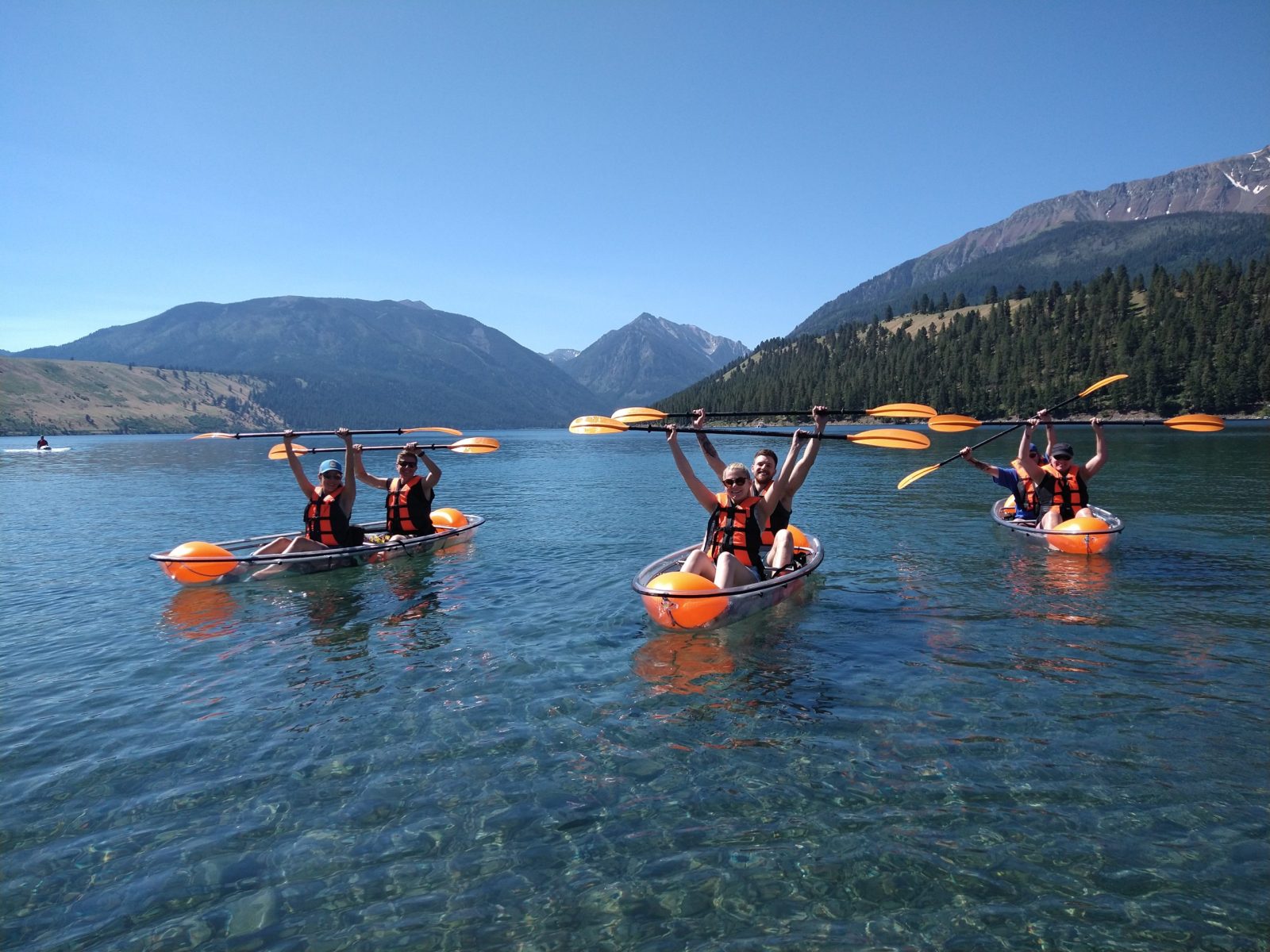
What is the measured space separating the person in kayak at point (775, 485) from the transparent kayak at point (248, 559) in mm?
8927

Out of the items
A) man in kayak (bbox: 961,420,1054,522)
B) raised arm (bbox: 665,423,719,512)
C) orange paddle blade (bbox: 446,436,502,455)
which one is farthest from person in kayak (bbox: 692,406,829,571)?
man in kayak (bbox: 961,420,1054,522)

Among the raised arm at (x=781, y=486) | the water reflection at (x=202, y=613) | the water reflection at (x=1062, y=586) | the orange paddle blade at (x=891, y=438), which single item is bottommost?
the water reflection at (x=1062, y=586)

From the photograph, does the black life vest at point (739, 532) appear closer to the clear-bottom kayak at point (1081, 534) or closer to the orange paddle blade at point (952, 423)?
the orange paddle blade at point (952, 423)

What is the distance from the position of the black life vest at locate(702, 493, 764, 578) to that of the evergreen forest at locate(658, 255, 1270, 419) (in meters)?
147

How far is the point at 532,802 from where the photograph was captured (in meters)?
6.71

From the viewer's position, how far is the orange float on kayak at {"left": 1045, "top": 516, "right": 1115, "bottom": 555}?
17.0 meters

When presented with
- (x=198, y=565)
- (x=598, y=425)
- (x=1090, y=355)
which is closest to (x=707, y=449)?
(x=598, y=425)

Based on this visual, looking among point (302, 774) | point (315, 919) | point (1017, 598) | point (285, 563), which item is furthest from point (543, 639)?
point (1017, 598)

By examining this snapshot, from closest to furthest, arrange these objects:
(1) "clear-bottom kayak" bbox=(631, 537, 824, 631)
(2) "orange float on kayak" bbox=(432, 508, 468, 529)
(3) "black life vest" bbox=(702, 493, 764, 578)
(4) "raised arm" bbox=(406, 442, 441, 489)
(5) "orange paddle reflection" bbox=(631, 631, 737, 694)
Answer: (5) "orange paddle reflection" bbox=(631, 631, 737, 694)
(1) "clear-bottom kayak" bbox=(631, 537, 824, 631)
(3) "black life vest" bbox=(702, 493, 764, 578)
(4) "raised arm" bbox=(406, 442, 441, 489)
(2) "orange float on kayak" bbox=(432, 508, 468, 529)

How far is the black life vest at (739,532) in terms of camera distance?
12.4m

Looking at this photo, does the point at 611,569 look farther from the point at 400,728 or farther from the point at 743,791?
the point at 743,791

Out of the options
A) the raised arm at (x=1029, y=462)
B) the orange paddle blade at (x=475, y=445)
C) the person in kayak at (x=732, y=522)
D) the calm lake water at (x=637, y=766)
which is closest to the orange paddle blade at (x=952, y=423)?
the raised arm at (x=1029, y=462)

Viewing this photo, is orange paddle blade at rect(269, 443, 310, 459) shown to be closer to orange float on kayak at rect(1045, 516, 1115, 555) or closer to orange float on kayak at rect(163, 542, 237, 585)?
orange float on kayak at rect(163, 542, 237, 585)

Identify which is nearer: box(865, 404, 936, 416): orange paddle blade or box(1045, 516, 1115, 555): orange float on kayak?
box(865, 404, 936, 416): orange paddle blade
